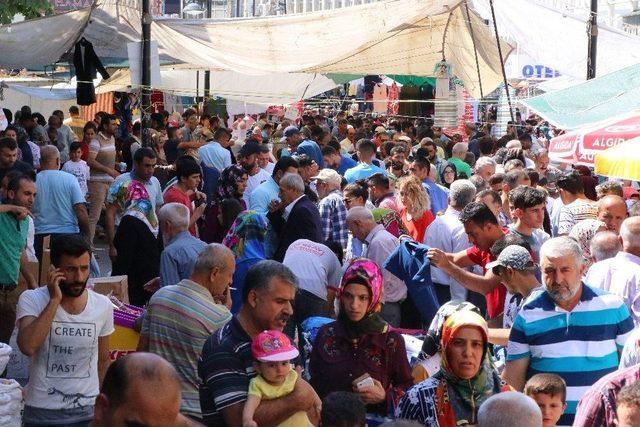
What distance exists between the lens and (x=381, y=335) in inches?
229

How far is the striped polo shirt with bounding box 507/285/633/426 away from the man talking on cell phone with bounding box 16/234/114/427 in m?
2.14

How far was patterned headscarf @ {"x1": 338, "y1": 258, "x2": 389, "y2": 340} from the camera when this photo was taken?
5812 millimetres

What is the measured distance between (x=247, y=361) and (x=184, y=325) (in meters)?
1.19

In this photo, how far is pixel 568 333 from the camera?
239 inches

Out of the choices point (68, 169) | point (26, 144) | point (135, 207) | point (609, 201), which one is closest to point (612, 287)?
point (609, 201)

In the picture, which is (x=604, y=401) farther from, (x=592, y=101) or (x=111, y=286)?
(x=592, y=101)

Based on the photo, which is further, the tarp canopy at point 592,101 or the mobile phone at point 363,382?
the tarp canopy at point 592,101

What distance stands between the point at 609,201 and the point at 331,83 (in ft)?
85.6

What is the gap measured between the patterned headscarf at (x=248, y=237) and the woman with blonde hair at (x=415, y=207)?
2.16 m

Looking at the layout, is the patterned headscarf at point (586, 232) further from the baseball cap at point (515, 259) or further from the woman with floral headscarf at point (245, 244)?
the baseball cap at point (515, 259)

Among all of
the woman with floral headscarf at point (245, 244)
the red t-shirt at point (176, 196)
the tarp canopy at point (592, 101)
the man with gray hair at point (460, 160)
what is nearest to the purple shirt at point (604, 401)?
the woman with floral headscarf at point (245, 244)

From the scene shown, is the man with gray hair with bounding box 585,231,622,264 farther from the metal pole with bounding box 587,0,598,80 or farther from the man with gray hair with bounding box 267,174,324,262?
the metal pole with bounding box 587,0,598,80

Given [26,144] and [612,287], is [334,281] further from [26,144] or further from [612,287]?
[26,144]

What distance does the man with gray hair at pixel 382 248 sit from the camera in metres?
9.19
